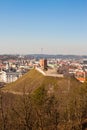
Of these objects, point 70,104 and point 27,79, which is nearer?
point 70,104

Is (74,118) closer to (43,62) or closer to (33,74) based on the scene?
(33,74)

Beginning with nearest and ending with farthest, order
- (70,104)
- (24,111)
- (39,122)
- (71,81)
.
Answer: (24,111) → (39,122) → (70,104) → (71,81)

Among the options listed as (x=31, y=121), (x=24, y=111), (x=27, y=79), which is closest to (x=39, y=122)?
(x=31, y=121)

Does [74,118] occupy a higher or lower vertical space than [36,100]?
lower

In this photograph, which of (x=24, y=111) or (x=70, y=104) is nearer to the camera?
(x=24, y=111)

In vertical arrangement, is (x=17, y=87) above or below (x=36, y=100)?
below

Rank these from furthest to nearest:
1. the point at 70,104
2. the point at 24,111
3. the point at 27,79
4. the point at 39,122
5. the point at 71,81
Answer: the point at 27,79 < the point at 71,81 < the point at 70,104 < the point at 39,122 < the point at 24,111

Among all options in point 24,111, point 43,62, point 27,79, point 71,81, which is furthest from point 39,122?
point 43,62

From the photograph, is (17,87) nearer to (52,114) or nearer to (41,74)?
(41,74)

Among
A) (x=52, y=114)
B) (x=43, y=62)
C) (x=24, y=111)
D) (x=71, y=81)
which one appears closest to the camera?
(x=24, y=111)
